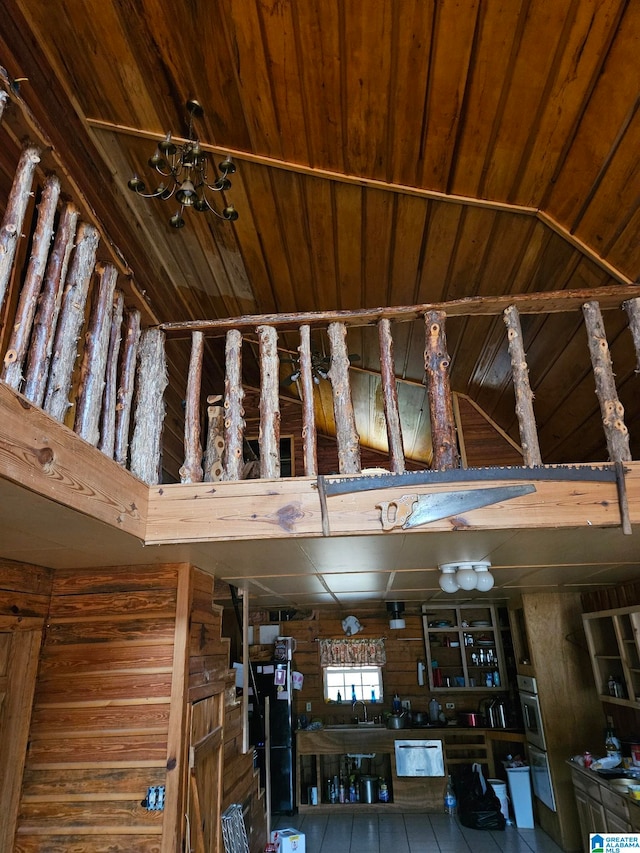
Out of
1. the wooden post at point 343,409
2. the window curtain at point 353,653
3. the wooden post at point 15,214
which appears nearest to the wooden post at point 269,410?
the wooden post at point 343,409

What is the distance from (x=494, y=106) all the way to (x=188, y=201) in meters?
1.73

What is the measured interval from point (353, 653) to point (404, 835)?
224cm

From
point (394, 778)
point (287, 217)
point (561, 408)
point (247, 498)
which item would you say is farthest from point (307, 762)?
point (287, 217)

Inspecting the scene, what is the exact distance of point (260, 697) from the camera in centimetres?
662

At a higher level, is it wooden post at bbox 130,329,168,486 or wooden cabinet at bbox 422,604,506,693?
wooden post at bbox 130,329,168,486

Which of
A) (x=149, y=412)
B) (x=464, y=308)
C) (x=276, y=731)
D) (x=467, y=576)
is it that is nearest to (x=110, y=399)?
(x=149, y=412)

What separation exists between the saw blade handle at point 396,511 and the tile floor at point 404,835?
186 inches

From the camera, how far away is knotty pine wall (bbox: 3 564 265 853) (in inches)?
109

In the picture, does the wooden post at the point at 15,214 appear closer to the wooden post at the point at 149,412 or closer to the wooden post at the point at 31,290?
the wooden post at the point at 31,290

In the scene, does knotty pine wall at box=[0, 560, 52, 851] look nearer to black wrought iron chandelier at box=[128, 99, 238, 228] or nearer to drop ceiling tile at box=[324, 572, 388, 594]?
drop ceiling tile at box=[324, 572, 388, 594]

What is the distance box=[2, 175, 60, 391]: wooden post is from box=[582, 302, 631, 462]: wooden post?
250 cm

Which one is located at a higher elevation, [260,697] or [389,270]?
[389,270]

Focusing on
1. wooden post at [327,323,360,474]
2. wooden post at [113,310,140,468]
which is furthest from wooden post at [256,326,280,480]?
wooden post at [113,310,140,468]

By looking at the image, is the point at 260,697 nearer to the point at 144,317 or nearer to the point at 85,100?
the point at 144,317
